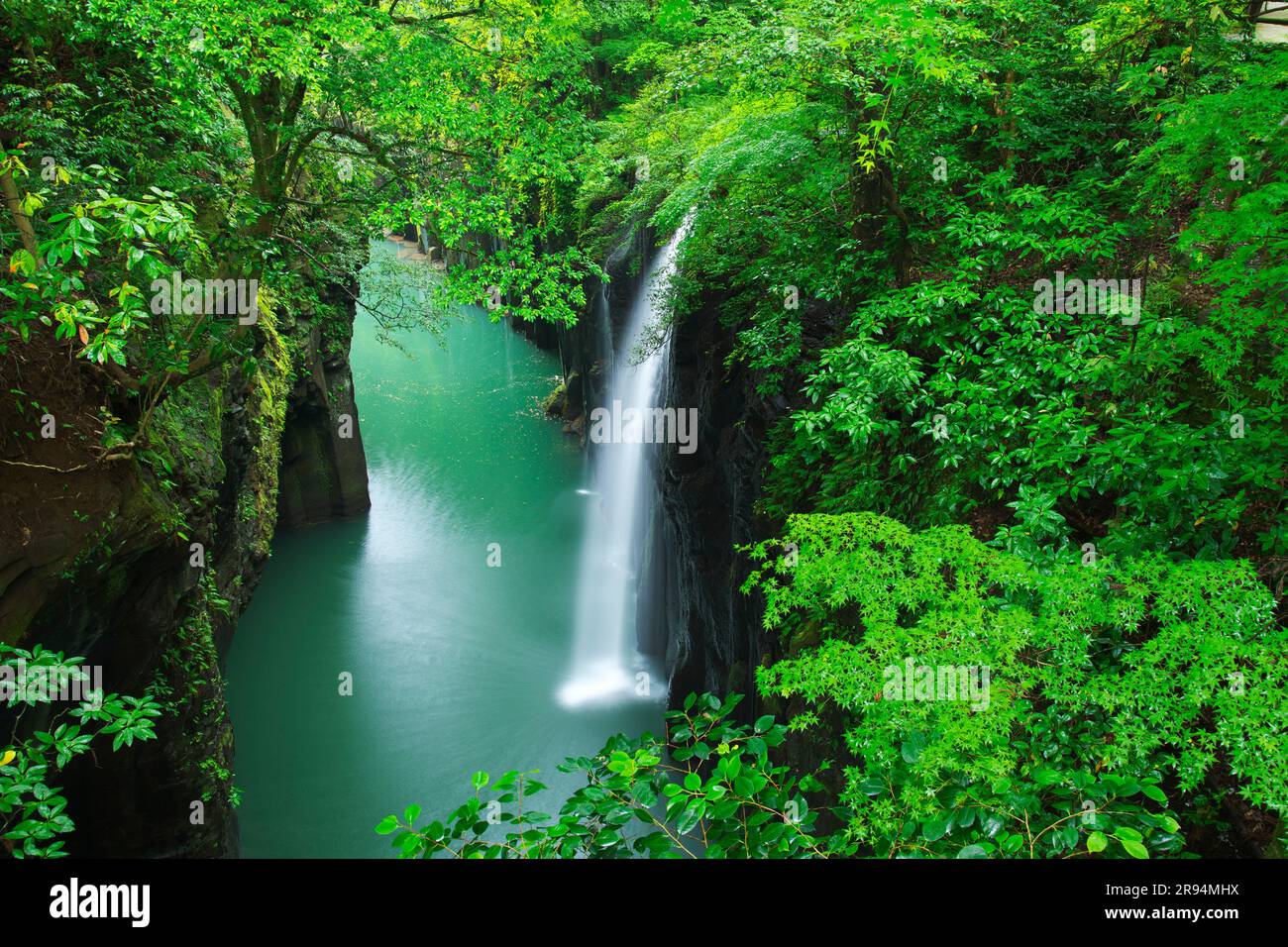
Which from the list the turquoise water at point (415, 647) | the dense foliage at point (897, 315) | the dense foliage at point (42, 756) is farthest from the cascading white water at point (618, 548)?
the dense foliage at point (42, 756)

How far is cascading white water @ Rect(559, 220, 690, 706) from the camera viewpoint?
14234 millimetres

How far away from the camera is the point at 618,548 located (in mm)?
18609

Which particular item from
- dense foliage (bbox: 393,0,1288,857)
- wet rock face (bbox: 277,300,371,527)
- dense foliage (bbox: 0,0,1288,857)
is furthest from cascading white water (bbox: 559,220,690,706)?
wet rock face (bbox: 277,300,371,527)

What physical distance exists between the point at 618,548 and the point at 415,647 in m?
5.47

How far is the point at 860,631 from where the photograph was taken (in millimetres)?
5824

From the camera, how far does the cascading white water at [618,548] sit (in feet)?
46.7

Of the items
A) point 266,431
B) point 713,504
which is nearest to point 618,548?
point 713,504

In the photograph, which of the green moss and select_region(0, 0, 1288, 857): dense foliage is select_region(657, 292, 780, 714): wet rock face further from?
the green moss

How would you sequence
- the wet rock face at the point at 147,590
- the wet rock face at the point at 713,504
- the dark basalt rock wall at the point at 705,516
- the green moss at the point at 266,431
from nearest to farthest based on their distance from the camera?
the wet rock face at the point at 147,590
the wet rock face at the point at 713,504
the dark basalt rock wall at the point at 705,516
the green moss at the point at 266,431

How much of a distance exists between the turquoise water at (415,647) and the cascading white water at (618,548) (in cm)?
38

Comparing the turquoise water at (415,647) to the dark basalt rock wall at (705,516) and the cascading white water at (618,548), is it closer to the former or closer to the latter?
the cascading white water at (618,548)

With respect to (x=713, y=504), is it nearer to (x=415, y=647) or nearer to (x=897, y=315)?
(x=897, y=315)

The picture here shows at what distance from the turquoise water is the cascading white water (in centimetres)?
38
